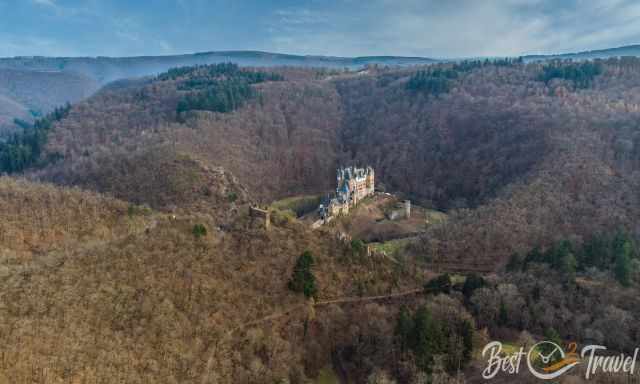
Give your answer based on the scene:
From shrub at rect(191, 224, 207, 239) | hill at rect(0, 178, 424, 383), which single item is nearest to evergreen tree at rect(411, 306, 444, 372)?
hill at rect(0, 178, 424, 383)

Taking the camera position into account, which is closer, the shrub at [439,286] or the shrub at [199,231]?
the shrub at [199,231]

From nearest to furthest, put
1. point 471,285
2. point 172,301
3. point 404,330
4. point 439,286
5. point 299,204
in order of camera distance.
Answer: point 172,301, point 404,330, point 471,285, point 439,286, point 299,204

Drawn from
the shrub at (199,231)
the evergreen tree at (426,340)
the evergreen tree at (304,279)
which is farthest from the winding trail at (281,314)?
the shrub at (199,231)

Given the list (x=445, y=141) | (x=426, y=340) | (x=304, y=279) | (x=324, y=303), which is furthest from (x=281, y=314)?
(x=445, y=141)

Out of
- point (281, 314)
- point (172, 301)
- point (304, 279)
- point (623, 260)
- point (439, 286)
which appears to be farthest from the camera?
point (623, 260)

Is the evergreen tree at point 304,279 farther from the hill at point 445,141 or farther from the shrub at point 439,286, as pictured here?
the hill at point 445,141

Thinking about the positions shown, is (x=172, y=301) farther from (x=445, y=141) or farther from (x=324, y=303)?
(x=445, y=141)

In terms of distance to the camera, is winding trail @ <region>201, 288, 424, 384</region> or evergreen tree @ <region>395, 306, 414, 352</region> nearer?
winding trail @ <region>201, 288, 424, 384</region>

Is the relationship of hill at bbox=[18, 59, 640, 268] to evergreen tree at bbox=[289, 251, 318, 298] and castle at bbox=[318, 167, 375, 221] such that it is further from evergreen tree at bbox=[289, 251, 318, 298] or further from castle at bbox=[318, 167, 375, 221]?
evergreen tree at bbox=[289, 251, 318, 298]

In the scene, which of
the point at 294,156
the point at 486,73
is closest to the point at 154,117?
the point at 294,156
